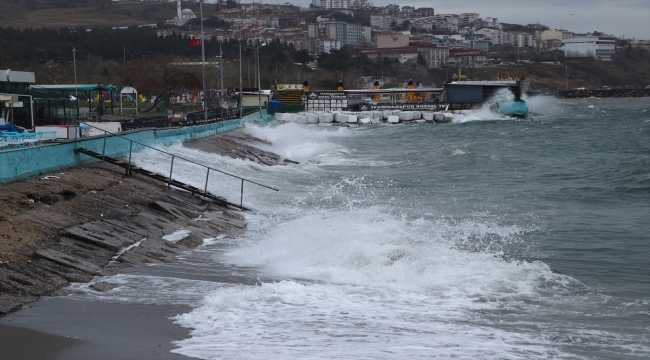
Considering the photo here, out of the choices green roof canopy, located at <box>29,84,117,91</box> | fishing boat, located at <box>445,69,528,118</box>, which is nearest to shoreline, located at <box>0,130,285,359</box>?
green roof canopy, located at <box>29,84,117,91</box>

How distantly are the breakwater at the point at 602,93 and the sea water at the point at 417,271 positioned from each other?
5718 inches

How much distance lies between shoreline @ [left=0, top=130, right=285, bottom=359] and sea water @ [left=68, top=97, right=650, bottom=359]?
1.48ft

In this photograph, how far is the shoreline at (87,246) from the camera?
9.35 meters

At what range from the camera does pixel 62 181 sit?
18234mm

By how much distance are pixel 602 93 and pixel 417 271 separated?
169680mm

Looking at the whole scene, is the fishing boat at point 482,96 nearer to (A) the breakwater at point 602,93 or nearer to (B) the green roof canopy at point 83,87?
(B) the green roof canopy at point 83,87

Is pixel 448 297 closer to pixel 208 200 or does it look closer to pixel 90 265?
pixel 90 265

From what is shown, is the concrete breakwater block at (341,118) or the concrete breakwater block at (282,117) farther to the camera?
the concrete breakwater block at (341,118)

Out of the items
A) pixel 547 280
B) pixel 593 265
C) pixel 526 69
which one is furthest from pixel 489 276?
pixel 526 69

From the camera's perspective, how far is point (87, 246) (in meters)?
13.6

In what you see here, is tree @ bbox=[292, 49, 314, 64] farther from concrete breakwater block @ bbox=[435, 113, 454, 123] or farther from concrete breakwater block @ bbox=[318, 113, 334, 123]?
concrete breakwater block @ bbox=[318, 113, 334, 123]

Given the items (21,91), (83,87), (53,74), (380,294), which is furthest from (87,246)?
(53,74)

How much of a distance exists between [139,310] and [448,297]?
4515 millimetres

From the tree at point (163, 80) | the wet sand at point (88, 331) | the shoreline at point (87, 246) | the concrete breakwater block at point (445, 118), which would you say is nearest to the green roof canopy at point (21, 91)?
the shoreline at point (87, 246)
